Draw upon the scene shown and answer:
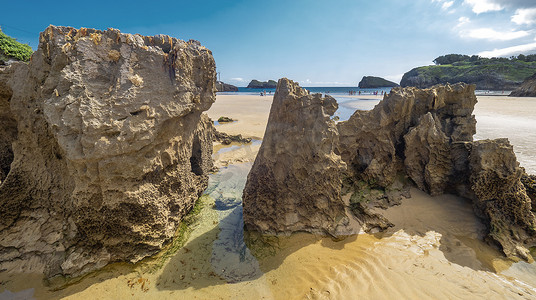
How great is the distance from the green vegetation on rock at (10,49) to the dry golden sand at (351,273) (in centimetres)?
1687

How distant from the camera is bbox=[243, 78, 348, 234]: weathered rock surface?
4.96 metres

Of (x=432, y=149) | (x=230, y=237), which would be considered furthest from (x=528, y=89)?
(x=230, y=237)

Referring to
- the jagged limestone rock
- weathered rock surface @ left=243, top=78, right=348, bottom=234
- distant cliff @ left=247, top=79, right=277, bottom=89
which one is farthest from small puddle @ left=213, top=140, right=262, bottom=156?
distant cliff @ left=247, top=79, right=277, bottom=89

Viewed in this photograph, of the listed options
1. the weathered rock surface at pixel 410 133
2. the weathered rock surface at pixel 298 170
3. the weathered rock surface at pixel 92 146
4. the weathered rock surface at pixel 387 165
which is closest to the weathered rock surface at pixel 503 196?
the weathered rock surface at pixel 387 165

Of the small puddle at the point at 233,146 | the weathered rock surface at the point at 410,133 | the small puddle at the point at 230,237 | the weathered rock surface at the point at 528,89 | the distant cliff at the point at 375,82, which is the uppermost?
the distant cliff at the point at 375,82

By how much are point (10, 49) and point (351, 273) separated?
865 inches

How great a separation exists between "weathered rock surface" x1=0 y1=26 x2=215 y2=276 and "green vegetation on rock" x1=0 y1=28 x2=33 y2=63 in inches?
559

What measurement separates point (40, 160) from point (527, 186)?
11.5 meters

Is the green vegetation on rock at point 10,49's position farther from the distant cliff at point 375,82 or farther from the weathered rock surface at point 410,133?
the distant cliff at point 375,82

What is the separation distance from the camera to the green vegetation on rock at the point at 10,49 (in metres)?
13.5

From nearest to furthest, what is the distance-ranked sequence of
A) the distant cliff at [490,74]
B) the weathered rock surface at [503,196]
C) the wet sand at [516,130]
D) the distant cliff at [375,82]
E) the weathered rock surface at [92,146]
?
the weathered rock surface at [92,146] < the weathered rock surface at [503,196] < the wet sand at [516,130] < the distant cliff at [490,74] < the distant cliff at [375,82]

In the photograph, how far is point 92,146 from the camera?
12.7 ft

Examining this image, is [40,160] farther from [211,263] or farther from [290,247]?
[290,247]

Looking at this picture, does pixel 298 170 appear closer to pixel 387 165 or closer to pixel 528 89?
pixel 387 165
